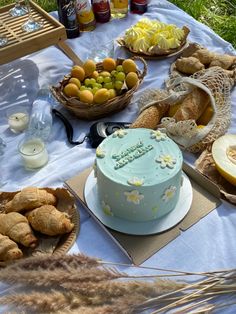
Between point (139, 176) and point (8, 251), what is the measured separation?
32 centimetres

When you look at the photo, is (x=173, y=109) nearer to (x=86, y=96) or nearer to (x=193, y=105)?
(x=193, y=105)

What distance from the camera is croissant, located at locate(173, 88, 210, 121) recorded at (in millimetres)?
1189

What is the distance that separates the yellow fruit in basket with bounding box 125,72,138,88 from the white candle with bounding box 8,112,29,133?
343mm

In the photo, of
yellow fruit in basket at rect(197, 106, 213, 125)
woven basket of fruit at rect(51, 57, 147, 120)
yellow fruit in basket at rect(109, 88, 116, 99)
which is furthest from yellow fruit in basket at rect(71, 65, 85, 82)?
yellow fruit in basket at rect(197, 106, 213, 125)

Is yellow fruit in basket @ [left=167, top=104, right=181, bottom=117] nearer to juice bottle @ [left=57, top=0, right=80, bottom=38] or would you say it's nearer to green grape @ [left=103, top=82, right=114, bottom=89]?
green grape @ [left=103, top=82, right=114, bottom=89]

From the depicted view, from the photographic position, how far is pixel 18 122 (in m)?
1.32

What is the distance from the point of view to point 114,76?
1.35 m

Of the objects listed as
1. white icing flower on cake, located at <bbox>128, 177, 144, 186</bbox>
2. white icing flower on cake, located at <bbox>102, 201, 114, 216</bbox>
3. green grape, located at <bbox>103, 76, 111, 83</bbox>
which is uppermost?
white icing flower on cake, located at <bbox>128, 177, 144, 186</bbox>

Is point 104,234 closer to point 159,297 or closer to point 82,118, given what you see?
point 159,297

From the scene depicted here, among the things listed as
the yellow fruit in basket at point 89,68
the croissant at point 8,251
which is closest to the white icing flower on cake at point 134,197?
the croissant at point 8,251

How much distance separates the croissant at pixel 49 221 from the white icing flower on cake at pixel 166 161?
Answer: 0.25 m

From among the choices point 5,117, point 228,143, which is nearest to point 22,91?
point 5,117

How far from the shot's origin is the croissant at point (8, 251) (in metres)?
0.87

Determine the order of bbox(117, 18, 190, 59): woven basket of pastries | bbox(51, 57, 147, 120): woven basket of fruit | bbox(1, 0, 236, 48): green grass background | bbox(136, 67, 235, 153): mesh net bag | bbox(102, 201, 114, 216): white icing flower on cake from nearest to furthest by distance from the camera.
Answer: bbox(102, 201, 114, 216): white icing flower on cake → bbox(136, 67, 235, 153): mesh net bag → bbox(51, 57, 147, 120): woven basket of fruit → bbox(117, 18, 190, 59): woven basket of pastries → bbox(1, 0, 236, 48): green grass background
